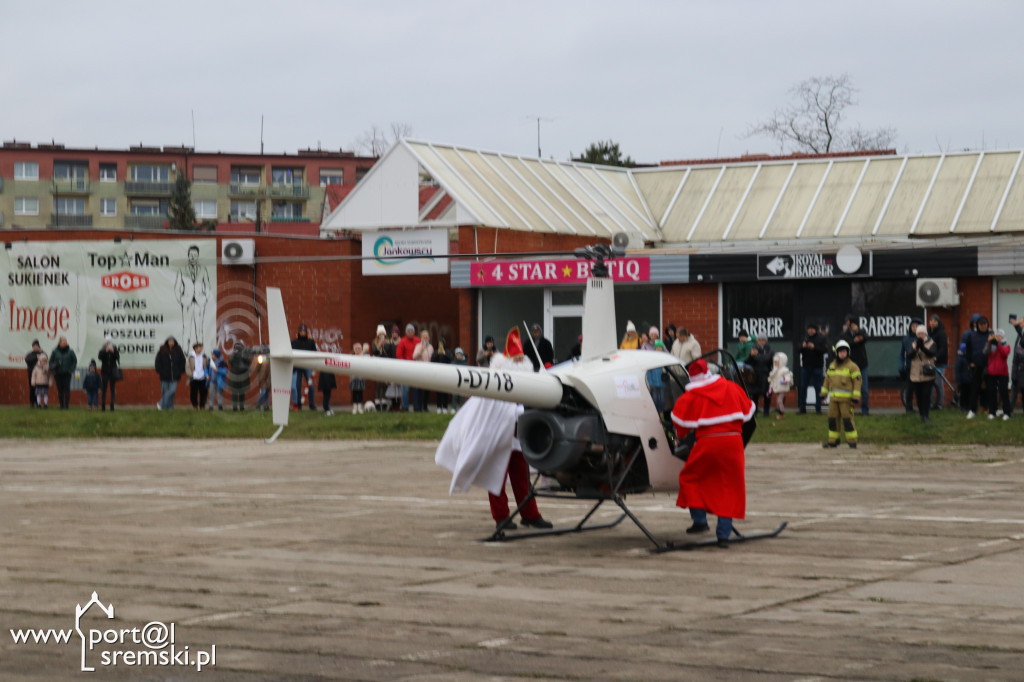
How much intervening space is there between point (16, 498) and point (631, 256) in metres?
20.7

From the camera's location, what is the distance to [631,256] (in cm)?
3681

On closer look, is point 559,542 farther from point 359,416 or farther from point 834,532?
point 359,416

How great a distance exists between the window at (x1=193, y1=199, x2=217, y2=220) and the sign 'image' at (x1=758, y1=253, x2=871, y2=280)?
91.8 metres

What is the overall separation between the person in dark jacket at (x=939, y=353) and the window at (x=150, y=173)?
97.6 meters

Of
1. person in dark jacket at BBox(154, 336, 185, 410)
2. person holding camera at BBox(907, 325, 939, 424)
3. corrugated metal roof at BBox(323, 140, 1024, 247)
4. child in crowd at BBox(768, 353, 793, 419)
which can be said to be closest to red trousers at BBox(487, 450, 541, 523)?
person holding camera at BBox(907, 325, 939, 424)

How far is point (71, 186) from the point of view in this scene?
387ft

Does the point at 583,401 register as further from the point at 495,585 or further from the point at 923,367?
the point at 923,367

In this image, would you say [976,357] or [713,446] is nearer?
[713,446]

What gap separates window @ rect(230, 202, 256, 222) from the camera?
399ft

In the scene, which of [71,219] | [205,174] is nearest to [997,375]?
[71,219]

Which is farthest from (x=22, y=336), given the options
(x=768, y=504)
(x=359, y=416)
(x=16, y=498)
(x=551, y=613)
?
(x=551, y=613)

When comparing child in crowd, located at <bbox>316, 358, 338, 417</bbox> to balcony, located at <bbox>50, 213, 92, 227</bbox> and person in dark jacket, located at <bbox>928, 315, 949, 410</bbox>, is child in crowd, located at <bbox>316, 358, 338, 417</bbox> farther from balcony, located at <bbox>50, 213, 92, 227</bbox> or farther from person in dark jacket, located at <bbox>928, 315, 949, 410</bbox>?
balcony, located at <bbox>50, 213, 92, 227</bbox>

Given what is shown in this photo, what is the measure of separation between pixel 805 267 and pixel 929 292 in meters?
3.04

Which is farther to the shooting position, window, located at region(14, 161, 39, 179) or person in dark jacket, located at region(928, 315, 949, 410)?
window, located at region(14, 161, 39, 179)
